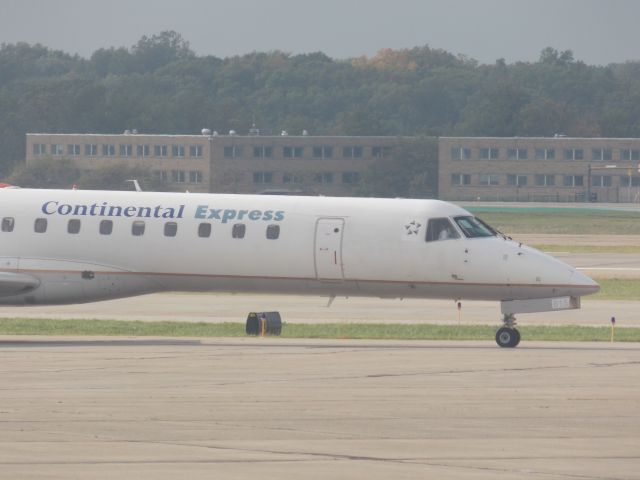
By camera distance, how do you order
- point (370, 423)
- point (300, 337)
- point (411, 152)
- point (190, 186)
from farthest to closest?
1. point (411, 152)
2. point (190, 186)
3. point (300, 337)
4. point (370, 423)

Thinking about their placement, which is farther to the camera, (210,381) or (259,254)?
(259,254)

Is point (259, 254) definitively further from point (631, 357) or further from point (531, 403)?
point (531, 403)

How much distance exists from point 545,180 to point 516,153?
13.8ft

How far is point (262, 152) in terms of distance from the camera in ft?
540

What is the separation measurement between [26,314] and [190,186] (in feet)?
372

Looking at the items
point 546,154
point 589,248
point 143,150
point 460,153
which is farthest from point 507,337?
point 460,153

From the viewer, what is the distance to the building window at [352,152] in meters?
171

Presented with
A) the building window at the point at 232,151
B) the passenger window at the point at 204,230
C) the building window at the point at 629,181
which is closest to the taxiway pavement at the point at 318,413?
the passenger window at the point at 204,230

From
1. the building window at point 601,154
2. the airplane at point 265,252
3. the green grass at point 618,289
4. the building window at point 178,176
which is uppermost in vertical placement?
the building window at point 601,154

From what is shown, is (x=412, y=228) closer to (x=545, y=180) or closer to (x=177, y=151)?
(x=177, y=151)

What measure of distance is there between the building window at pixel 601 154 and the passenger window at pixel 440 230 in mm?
135403

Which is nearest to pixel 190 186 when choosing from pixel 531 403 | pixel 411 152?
Answer: pixel 411 152

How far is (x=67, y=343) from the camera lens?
33438 millimetres

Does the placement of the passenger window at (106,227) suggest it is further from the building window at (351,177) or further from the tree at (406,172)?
the building window at (351,177)
